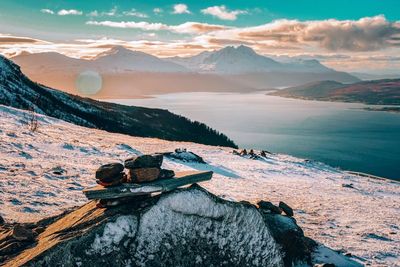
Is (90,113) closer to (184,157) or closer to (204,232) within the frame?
(184,157)

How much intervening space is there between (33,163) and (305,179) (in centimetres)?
2464

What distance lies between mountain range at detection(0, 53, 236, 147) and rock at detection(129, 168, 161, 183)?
35.3 meters

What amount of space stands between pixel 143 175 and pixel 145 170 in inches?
5.4

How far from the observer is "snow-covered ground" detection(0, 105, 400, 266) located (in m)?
15.4

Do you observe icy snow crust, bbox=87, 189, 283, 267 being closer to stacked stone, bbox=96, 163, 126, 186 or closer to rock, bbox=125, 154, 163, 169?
rock, bbox=125, 154, 163, 169

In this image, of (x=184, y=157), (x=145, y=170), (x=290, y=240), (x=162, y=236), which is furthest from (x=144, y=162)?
(x=184, y=157)

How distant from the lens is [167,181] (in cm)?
905

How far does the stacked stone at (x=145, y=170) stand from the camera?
30.1 ft

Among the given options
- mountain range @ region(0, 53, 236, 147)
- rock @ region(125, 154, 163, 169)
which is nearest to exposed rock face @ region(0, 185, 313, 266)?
rock @ region(125, 154, 163, 169)

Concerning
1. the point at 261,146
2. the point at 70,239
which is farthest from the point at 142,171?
the point at 261,146

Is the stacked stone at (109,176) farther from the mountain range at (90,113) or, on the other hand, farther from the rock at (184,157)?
the mountain range at (90,113)

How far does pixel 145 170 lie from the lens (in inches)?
363

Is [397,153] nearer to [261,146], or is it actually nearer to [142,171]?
[261,146]

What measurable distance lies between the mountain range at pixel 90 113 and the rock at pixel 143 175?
3534 cm
